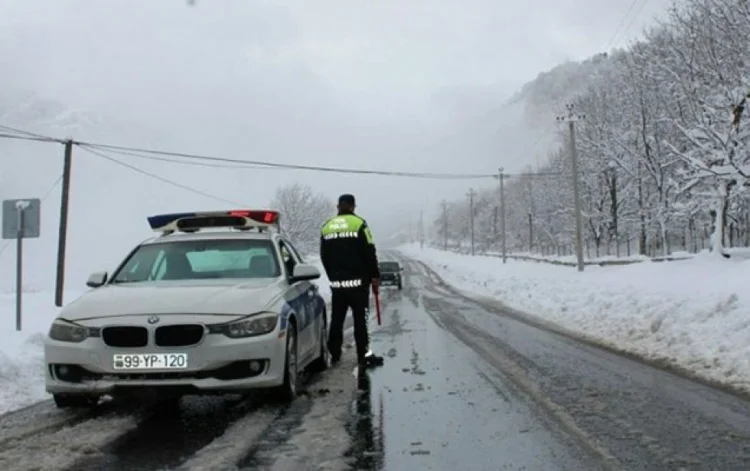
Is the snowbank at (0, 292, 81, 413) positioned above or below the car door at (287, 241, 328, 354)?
below

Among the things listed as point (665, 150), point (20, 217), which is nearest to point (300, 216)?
point (665, 150)

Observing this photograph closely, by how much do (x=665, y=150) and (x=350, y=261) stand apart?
42.3m

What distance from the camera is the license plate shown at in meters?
5.29

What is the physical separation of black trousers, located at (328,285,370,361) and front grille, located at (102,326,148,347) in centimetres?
267

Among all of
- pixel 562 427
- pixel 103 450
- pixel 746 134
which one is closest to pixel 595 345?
pixel 562 427

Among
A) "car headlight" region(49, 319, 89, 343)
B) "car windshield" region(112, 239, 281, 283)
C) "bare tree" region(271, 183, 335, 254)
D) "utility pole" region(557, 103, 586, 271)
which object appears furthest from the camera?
"bare tree" region(271, 183, 335, 254)

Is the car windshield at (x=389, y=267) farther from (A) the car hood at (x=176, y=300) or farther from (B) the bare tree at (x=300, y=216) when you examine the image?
(B) the bare tree at (x=300, y=216)

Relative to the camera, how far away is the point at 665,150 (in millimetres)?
44938

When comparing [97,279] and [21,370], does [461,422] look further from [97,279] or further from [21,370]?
[21,370]

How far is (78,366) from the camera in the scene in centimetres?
541

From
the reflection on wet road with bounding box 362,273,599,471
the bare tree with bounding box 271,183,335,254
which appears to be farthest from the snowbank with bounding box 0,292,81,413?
the bare tree with bounding box 271,183,335,254

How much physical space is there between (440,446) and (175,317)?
87.9 inches

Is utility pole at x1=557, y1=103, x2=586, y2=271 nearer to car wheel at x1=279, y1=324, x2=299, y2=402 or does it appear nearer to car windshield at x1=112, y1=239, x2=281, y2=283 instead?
car windshield at x1=112, y1=239, x2=281, y2=283

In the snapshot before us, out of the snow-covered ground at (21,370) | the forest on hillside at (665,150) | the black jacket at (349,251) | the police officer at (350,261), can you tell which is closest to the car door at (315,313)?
the police officer at (350,261)
